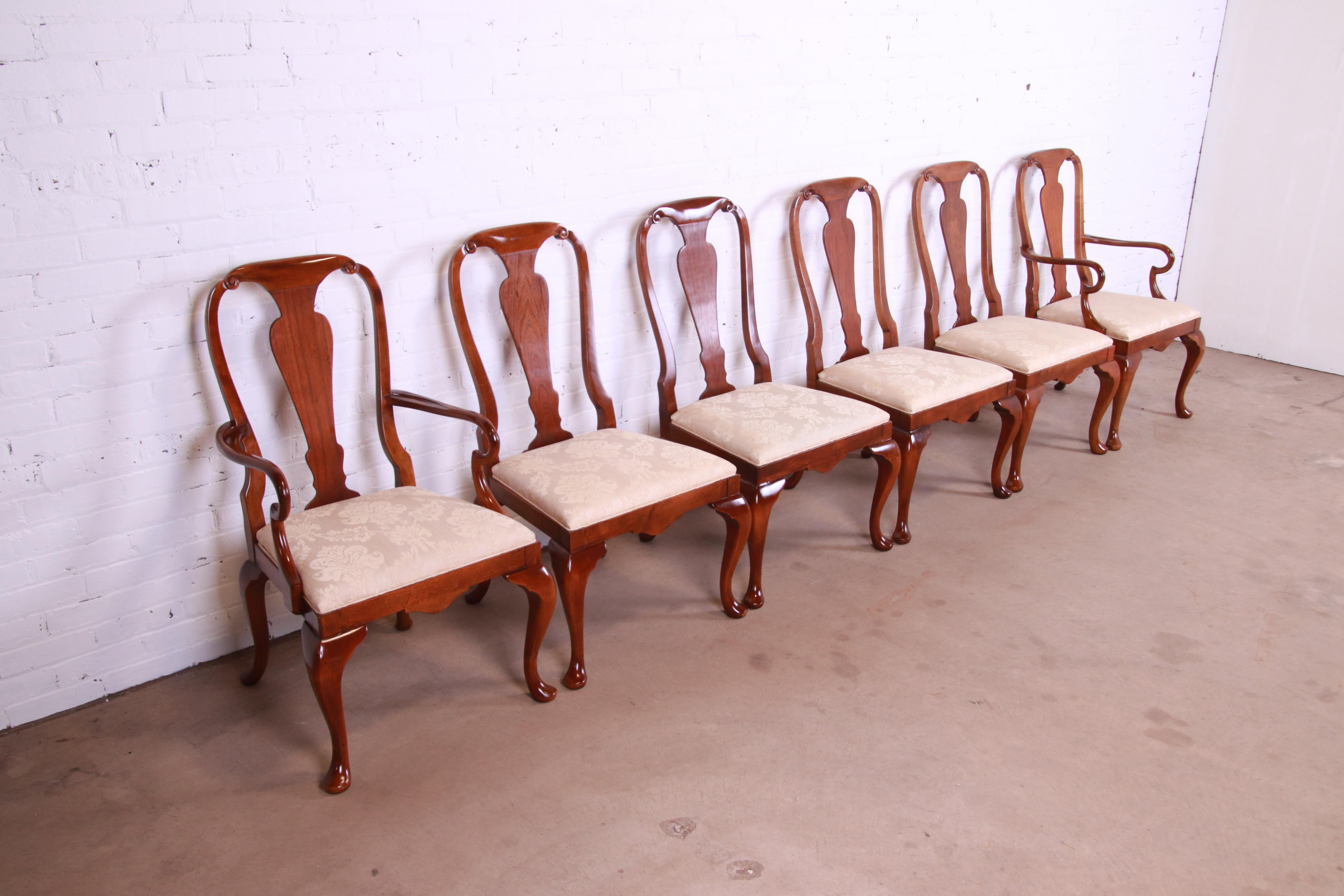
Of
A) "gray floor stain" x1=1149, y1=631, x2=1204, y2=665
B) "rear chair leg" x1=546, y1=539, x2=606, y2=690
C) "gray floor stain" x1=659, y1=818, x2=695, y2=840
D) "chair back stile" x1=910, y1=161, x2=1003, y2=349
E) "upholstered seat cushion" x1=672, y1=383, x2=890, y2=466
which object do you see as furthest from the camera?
"chair back stile" x1=910, y1=161, x2=1003, y2=349

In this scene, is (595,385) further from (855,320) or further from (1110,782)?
(1110,782)

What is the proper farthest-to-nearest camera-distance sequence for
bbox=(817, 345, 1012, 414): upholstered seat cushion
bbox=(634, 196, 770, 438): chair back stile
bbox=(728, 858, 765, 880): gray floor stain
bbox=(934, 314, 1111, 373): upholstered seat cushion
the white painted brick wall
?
bbox=(934, 314, 1111, 373): upholstered seat cushion, bbox=(817, 345, 1012, 414): upholstered seat cushion, bbox=(634, 196, 770, 438): chair back stile, the white painted brick wall, bbox=(728, 858, 765, 880): gray floor stain

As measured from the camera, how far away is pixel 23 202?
196 centimetres

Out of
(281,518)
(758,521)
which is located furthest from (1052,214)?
(281,518)

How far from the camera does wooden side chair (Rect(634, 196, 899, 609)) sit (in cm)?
263

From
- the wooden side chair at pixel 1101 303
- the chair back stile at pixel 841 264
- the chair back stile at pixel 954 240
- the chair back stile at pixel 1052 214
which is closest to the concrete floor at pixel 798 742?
the chair back stile at pixel 841 264

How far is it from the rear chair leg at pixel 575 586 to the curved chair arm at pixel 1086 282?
2267mm

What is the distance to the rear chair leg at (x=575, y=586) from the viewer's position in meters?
2.26

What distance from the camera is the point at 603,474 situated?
235 centimetres

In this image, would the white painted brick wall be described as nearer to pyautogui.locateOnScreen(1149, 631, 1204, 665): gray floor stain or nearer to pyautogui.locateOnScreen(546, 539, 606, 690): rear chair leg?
pyautogui.locateOnScreen(546, 539, 606, 690): rear chair leg

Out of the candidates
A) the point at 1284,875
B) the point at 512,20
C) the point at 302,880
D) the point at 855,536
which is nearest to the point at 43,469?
the point at 302,880

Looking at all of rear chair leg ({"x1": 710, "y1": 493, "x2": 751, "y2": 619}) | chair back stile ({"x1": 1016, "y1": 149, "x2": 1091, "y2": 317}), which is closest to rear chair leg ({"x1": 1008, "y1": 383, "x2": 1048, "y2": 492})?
chair back stile ({"x1": 1016, "y1": 149, "x2": 1091, "y2": 317})

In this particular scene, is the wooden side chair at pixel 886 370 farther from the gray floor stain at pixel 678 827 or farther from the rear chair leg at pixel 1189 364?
the gray floor stain at pixel 678 827

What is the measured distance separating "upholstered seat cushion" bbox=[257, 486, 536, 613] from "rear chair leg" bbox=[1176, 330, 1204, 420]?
2981mm
